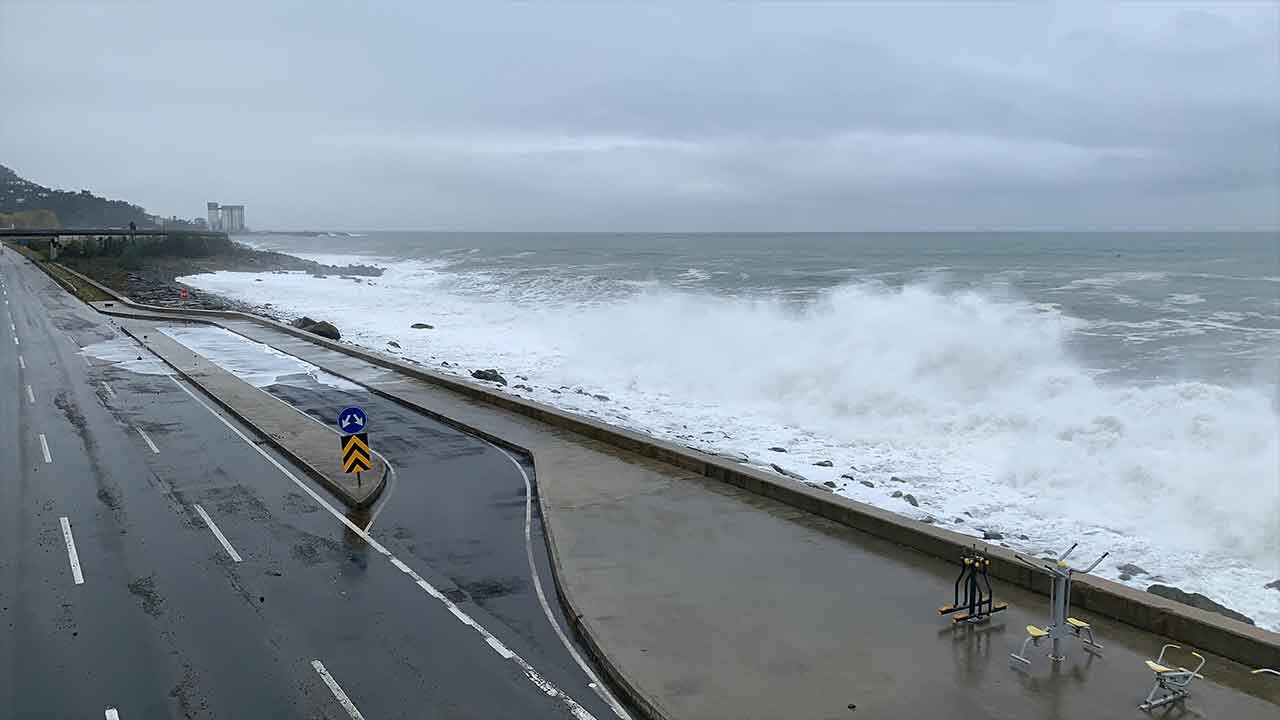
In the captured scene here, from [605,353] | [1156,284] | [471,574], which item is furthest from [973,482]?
[1156,284]

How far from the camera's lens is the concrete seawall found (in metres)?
8.49

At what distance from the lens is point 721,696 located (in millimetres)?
7832

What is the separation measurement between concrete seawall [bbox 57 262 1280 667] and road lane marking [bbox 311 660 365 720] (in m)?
7.40

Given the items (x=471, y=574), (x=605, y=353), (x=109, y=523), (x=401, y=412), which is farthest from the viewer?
(x=605, y=353)

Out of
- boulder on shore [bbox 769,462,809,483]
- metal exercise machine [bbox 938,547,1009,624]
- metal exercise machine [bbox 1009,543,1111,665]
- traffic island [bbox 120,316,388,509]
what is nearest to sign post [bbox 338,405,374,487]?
traffic island [bbox 120,316,388,509]

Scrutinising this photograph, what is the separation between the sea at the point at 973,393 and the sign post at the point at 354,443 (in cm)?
835

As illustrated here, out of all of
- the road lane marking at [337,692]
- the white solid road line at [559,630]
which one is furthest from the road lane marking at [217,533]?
the white solid road line at [559,630]

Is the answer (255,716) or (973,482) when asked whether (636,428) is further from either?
(255,716)

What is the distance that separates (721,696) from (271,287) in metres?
68.0

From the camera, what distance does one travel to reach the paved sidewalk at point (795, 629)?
774 centimetres

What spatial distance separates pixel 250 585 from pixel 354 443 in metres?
4.04

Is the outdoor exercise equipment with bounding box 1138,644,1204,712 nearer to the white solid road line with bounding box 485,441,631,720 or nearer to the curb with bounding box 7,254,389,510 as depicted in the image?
the white solid road line with bounding box 485,441,631,720

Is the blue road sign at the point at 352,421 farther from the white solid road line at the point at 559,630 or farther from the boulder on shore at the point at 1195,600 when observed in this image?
the boulder on shore at the point at 1195,600

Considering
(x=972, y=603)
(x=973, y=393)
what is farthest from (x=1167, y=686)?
(x=973, y=393)
